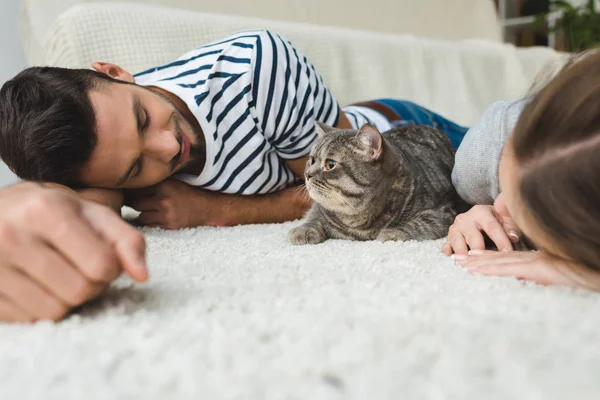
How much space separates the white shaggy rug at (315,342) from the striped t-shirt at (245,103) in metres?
0.65

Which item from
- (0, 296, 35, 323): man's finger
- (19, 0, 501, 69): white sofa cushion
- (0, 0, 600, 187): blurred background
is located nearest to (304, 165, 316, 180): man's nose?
(0, 296, 35, 323): man's finger

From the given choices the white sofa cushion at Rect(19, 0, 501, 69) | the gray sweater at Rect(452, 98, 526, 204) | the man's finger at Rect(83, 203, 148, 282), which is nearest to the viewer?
the man's finger at Rect(83, 203, 148, 282)

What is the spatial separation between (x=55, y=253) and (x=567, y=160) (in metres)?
0.49

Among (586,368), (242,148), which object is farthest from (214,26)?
(586,368)

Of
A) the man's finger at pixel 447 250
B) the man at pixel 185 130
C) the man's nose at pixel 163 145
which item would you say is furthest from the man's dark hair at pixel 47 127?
the man's finger at pixel 447 250

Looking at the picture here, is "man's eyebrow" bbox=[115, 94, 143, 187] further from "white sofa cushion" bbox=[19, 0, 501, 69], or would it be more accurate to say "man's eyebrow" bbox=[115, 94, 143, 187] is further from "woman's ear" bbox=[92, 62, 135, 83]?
"white sofa cushion" bbox=[19, 0, 501, 69]

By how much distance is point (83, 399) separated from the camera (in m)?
0.30

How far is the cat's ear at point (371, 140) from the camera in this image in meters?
0.98

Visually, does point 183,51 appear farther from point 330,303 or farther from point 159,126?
point 330,303

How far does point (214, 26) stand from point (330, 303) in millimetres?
1409

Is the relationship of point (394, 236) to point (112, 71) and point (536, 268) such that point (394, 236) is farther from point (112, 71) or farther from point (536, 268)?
point (112, 71)

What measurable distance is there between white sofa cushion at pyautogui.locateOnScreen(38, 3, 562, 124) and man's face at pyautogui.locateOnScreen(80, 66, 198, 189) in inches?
18.3

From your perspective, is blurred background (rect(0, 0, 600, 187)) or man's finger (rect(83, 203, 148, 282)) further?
blurred background (rect(0, 0, 600, 187))

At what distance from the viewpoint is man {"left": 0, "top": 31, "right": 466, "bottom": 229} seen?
89 centimetres
